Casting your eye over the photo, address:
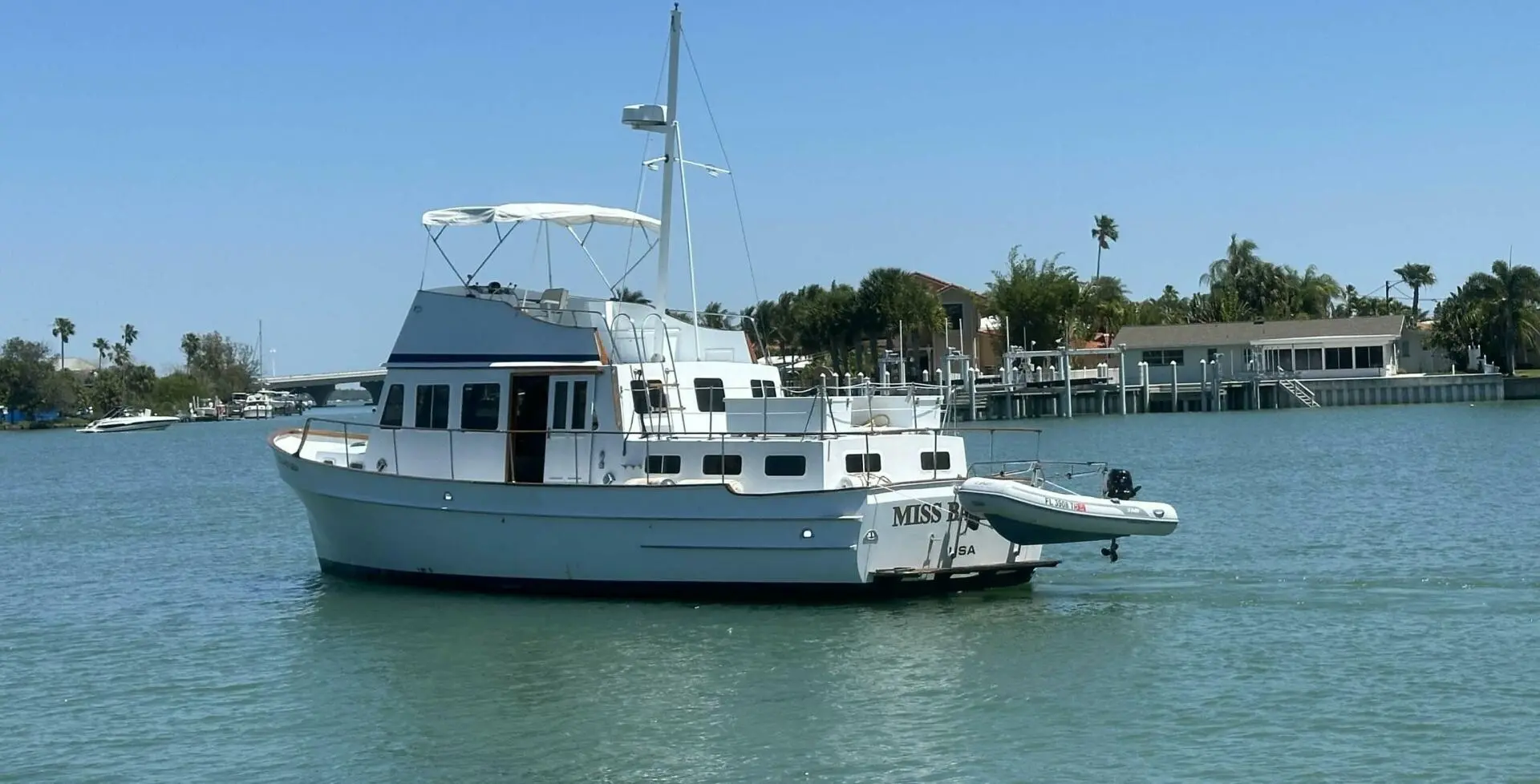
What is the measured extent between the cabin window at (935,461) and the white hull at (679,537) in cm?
109

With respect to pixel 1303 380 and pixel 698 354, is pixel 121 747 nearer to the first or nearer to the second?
pixel 698 354

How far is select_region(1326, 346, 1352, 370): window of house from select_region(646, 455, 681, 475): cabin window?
70.6 meters

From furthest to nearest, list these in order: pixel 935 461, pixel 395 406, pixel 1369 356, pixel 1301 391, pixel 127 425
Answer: pixel 127 425
pixel 1369 356
pixel 1301 391
pixel 395 406
pixel 935 461

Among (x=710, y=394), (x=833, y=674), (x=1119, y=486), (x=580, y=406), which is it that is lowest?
(x=833, y=674)

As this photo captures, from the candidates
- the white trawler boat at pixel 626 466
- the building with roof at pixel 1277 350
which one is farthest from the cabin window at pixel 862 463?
the building with roof at pixel 1277 350

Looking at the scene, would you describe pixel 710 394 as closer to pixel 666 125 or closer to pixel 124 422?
pixel 666 125

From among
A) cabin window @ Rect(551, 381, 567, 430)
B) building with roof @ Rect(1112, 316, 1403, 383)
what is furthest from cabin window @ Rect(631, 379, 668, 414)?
building with roof @ Rect(1112, 316, 1403, 383)

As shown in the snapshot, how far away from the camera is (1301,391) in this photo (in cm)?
8050

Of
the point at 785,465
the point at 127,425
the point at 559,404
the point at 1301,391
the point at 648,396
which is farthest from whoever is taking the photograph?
the point at 127,425

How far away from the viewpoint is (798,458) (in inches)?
762

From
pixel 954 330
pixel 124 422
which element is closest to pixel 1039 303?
pixel 954 330

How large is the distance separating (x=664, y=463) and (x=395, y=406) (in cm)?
433

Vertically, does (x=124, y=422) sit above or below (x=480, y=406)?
below

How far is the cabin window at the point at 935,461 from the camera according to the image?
20.1m
